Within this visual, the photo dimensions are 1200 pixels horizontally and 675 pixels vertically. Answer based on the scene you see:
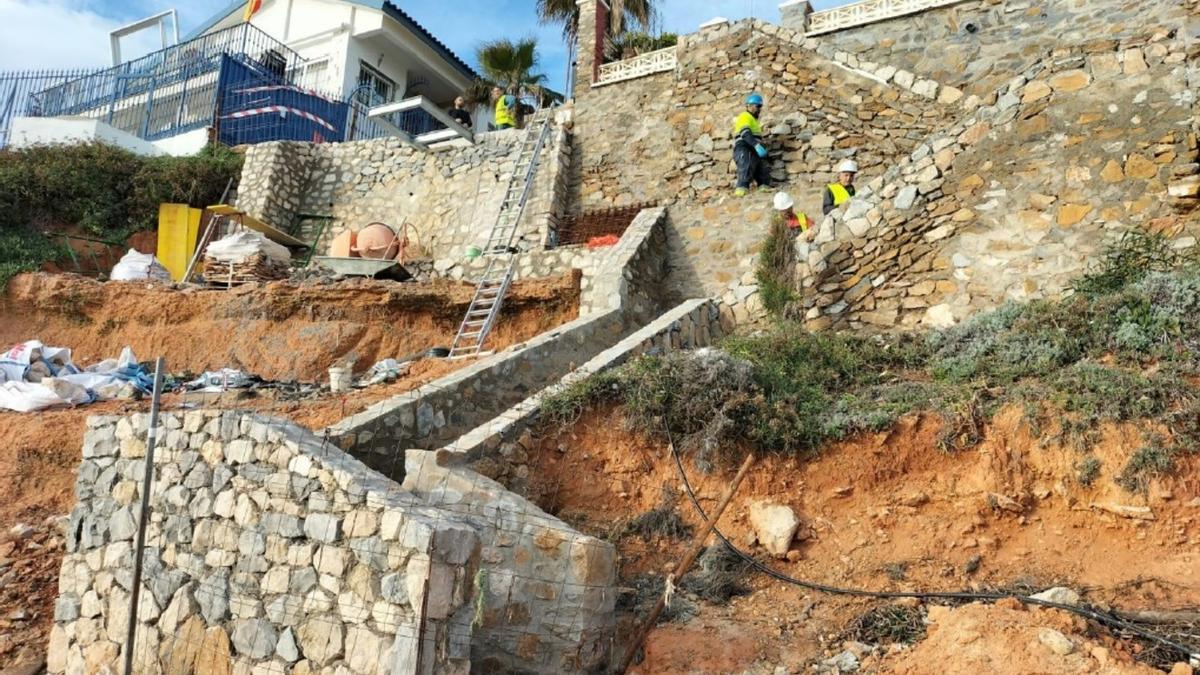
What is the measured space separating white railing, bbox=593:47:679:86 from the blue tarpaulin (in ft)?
25.4

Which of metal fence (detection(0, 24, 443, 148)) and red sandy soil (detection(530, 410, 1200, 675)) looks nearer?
red sandy soil (detection(530, 410, 1200, 675))

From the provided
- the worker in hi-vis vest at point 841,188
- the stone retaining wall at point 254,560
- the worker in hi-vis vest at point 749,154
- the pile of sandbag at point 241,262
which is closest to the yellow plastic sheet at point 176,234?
the pile of sandbag at point 241,262

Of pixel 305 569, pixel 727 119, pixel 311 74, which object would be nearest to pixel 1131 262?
pixel 727 119

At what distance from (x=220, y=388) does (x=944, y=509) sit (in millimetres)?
7544

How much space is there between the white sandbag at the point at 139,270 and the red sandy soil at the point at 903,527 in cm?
984

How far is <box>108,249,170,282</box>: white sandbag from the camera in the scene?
13.7 metres

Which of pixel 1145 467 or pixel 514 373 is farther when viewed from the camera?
pixel 514 373

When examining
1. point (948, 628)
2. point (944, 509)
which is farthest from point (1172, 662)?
point (944, 509)

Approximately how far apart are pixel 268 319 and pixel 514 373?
17.5 feet

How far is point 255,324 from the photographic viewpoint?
11.9 metres

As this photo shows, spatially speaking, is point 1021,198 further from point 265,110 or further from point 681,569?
point 265,110

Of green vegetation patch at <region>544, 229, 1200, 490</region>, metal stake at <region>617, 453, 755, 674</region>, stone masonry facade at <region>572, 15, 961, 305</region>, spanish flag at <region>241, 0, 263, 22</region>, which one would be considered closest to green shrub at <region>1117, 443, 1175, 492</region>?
green vegetation patch at <region>544, 229, 1200, 490</region>

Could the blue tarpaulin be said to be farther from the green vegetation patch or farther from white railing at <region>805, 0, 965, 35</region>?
the green vegetation patch

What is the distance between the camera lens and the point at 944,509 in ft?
19.7
